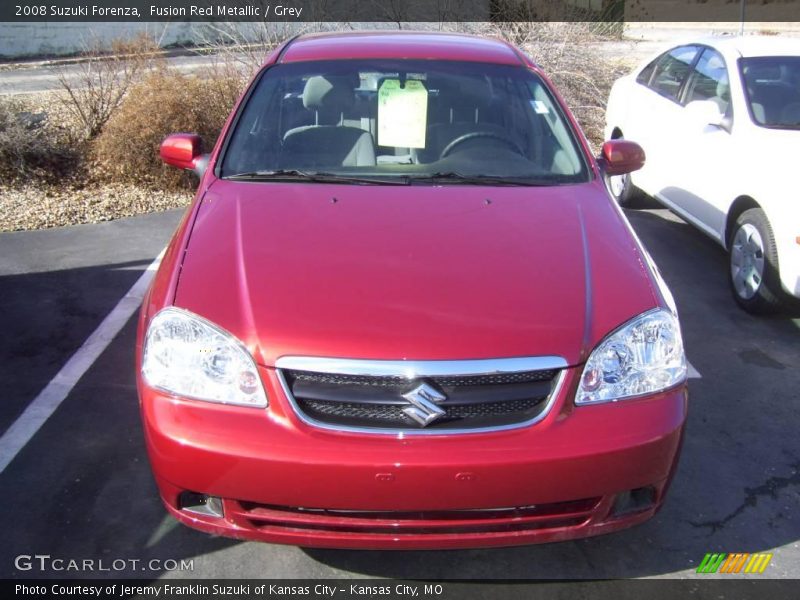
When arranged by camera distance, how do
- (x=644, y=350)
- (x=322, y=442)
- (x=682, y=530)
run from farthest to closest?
(x=682, y=530) < (x=644, y=350) < (x=322, y=442)

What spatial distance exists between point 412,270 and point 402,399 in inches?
22.2

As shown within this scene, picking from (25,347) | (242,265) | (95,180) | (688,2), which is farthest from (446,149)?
(688,2)

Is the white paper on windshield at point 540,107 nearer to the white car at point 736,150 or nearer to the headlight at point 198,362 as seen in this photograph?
the white car at point 736,150

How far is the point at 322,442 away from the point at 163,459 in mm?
530

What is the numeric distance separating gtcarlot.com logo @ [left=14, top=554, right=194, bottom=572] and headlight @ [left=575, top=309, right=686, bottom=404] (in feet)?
5.12

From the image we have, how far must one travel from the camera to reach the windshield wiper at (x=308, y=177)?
3.55 m

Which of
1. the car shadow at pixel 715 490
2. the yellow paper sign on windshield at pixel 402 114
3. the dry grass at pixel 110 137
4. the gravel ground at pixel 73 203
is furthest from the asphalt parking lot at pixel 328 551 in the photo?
the dry grass at pixel 110 137

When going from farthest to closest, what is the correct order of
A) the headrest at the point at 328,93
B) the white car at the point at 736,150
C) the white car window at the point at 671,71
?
the white car window at the point at 671,71 < the white car at the point at 736,150 < the headrest at the point at 328,93

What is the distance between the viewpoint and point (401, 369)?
95.7 inches

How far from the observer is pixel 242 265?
2863 millimetres

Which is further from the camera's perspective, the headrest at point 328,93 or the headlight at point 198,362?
the headrest at point 328,93

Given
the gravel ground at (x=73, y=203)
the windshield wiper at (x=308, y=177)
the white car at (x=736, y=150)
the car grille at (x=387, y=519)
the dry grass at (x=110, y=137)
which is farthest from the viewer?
the dry grass at (x=110, y=137)

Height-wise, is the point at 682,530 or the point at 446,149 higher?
the point at 446,149

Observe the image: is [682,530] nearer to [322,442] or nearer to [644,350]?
[644,350]
